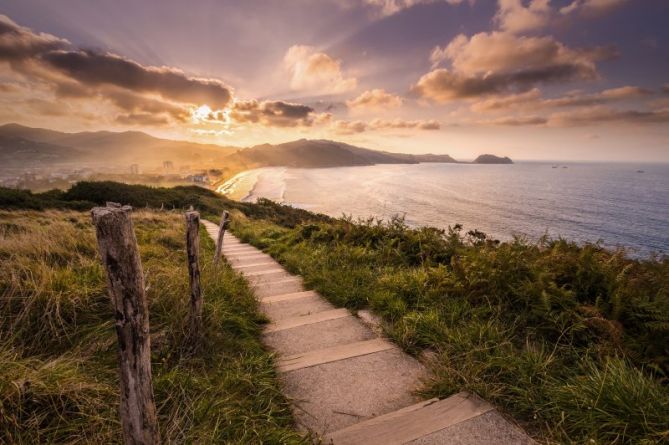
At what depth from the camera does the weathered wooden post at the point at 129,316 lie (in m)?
1.59

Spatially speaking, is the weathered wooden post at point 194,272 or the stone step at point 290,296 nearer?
the weathered wooden post at point 194,272

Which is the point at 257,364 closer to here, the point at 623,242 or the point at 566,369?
the point at 566,369

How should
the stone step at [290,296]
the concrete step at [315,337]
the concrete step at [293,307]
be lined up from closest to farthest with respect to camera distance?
the concrete step at [315,337] < the concrete step at [293,307] < the stone step at [290,296]

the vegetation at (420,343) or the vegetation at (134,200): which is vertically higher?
the vegetation at (420,343)

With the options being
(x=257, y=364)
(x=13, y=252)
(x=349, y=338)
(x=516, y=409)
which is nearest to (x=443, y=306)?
(x=349, y=338)

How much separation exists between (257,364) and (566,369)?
312cm


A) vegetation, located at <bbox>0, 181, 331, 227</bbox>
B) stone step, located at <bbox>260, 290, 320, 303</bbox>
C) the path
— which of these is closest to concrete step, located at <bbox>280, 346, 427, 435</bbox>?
the path

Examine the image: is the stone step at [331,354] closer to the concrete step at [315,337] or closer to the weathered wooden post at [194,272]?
the concrete step at [315,337]

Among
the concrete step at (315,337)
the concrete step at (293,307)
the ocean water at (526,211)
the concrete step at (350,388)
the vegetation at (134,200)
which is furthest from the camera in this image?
the ocean water at (526,211)

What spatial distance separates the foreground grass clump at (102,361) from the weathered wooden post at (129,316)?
223 millimetres

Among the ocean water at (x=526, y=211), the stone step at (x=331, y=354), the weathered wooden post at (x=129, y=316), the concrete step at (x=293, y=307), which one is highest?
the weathered wooden post at (x=129, y=316)

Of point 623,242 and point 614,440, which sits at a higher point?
point 614,440

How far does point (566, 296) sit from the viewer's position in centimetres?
391

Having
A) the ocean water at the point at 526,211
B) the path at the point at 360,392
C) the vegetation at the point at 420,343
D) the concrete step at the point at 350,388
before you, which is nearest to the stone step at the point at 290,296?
the vegetation at the point at 420,343
